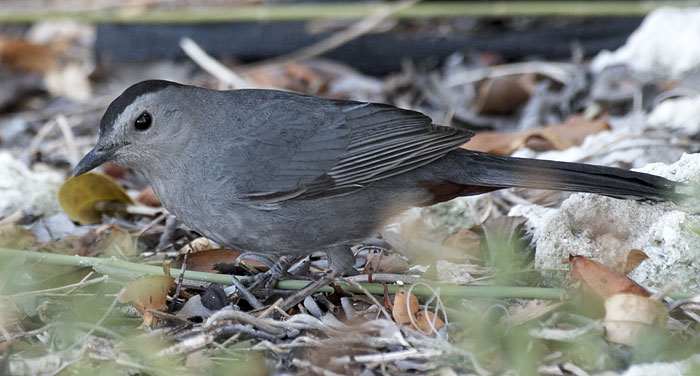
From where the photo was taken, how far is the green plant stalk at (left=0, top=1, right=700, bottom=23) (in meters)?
6.35

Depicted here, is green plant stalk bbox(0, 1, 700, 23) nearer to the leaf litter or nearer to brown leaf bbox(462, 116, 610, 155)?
the leaf litter

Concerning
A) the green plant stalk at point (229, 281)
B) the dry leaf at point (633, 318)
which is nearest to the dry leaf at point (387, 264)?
the green plant stalk at point (229, 281)

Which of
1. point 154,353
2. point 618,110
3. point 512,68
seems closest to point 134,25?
point 512,68

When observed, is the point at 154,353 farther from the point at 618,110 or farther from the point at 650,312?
the point at 618,110

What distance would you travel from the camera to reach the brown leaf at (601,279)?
306cm

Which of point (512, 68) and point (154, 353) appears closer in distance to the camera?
point (154, 353)

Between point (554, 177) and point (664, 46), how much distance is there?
285 cm

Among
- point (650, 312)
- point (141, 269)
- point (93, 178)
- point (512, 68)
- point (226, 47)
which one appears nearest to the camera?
point (650, 312)

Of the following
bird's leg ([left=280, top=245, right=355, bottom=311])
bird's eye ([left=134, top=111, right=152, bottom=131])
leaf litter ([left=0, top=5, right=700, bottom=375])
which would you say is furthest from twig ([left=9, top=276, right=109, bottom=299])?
bird's leg ([left=280, top=245, right=355, bottom=311])

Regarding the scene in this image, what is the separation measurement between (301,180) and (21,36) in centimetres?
574

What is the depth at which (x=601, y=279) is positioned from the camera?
3.13 m

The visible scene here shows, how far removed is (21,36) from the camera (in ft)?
27.7

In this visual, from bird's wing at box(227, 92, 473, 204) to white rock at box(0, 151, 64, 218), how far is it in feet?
5.00

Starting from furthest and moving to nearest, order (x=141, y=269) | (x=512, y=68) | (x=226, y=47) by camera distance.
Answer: (x=226, y=47) → (x=512, y=68) → (x=141, y=269)
